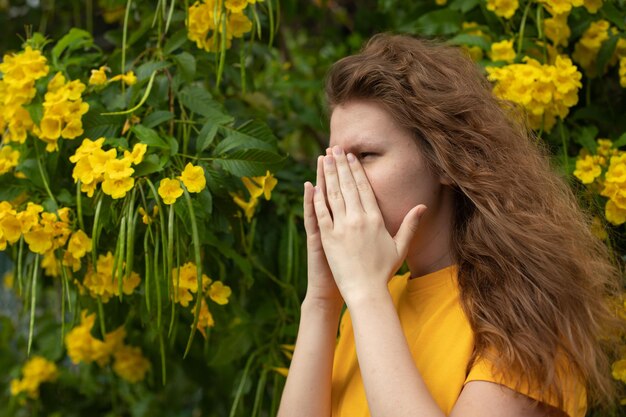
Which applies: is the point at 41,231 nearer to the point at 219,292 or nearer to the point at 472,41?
the point at 219,292

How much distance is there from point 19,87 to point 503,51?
1.03m

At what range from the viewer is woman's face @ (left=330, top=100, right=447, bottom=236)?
130 centimetres

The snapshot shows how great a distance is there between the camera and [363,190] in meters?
1.29

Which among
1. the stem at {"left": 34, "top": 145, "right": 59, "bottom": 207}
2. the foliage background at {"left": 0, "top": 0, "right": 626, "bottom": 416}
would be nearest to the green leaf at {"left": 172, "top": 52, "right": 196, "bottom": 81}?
the foliage background at {"left": 0, "top": 0, "right": 626, "bottom": 416}

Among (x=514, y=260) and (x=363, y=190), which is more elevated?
(x=363, y=190)

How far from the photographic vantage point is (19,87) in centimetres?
167

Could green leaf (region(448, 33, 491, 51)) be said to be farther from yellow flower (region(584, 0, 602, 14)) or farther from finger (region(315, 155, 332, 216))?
finger (region(315, 155, 332, 216))

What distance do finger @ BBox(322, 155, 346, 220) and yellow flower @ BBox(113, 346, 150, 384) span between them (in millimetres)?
1329

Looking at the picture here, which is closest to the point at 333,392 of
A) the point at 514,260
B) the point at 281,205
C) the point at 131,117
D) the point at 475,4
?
the point at 514,260

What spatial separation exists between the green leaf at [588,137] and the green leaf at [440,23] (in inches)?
15.0

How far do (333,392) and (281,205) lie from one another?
0.58m

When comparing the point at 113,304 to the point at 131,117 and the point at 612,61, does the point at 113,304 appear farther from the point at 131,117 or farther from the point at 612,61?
the point at 612,61

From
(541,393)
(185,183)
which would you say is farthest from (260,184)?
(541,393)

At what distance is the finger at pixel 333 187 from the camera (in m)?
1.30
